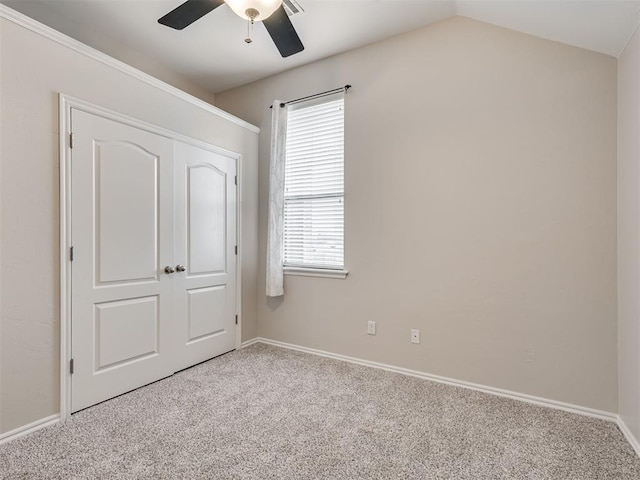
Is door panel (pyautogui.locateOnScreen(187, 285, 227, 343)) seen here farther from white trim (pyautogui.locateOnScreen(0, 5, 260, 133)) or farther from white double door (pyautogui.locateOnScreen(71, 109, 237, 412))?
white trim (pyautogui.locateOnScreen(0, 5, 260, 133))

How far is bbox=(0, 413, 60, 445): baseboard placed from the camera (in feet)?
6.00

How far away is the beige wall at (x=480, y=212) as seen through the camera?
7.20 feet

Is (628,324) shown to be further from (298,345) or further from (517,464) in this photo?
(298,345)

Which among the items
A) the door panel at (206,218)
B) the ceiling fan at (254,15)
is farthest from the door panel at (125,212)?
the ceiling fan at (254,15)

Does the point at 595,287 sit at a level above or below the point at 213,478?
above

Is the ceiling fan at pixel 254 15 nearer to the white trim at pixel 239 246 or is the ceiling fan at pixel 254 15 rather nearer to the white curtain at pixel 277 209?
the white curtain at pixel 277 209

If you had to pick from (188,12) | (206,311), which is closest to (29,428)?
(206,311)

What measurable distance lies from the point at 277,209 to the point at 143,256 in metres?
1.35

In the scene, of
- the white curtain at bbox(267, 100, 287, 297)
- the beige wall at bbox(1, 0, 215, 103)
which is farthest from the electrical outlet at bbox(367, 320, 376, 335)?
the beige wall at bbox(1, 0, 215, 103)

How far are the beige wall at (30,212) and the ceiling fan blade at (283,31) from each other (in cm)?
125

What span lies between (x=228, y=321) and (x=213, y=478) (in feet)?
6.12

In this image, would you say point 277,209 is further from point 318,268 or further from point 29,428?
point 29,428

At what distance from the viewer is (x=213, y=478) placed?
1565 mm

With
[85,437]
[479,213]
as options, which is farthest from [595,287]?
[85,437]
